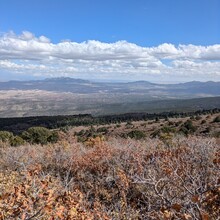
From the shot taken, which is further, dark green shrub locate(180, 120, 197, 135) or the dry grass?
dark green shrub locate(180, 120, 197, 135)

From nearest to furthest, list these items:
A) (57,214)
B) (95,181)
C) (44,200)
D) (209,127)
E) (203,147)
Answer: (57,214) → (44,200) → (95,181) → (203,147) → (209,127)

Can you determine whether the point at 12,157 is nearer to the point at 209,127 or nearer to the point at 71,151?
the point at 71,151

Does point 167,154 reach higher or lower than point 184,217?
lower

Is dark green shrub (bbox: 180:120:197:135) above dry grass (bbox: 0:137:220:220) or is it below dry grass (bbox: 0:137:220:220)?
below

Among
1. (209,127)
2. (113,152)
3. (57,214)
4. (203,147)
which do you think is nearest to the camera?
(57,214)

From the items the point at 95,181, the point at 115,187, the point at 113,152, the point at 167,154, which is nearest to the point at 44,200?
the point at 115,187

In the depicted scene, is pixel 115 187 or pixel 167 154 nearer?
pixel 115 187

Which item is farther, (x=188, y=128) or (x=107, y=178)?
(x=188, y=128)

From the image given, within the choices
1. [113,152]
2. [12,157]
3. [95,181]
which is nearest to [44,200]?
[95,181]

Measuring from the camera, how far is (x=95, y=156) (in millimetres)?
20125

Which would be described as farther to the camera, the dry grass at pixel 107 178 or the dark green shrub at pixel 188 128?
the dark green shrub at pixel 188 128

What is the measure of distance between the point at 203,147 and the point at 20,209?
15164mm

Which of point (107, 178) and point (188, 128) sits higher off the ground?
point (107, 178)

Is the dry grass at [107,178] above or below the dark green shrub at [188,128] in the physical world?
above
